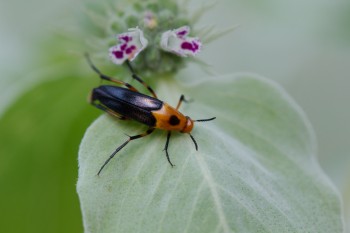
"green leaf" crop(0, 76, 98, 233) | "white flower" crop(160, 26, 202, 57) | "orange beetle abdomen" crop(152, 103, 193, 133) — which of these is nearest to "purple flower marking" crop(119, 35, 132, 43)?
"white flower" crop(160, 26, 202, 57)

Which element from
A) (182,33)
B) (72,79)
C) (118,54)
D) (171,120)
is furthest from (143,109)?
(72,79)

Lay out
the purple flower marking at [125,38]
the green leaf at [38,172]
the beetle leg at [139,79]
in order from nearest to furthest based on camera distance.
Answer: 1. the purple flower marking at [125,38]
2. the beetle leg at [139,79]
3. the green leaf at [38,172]

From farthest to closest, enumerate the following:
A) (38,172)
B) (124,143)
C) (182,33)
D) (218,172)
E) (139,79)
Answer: (38,172)
(139,79)
(182,33)
(124,143)
(218,172)

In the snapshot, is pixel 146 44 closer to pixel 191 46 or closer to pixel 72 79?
pixel 191 46

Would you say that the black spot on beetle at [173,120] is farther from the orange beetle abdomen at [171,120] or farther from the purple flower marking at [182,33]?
the purple flower marking at [182,33]

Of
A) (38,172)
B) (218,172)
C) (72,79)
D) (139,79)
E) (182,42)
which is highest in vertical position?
(182,42)

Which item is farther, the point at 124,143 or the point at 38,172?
the point at 38,172

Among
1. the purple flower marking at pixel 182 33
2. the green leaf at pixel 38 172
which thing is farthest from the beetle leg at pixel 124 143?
the green leaf at pixel 38 172
